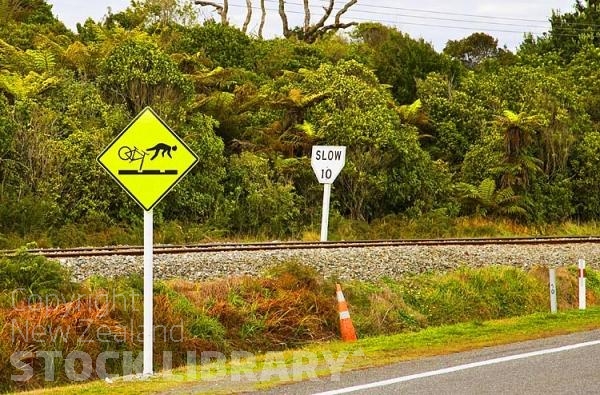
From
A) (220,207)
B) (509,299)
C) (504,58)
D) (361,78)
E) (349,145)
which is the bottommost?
(509,299)

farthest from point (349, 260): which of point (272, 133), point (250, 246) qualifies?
point (272, 133)

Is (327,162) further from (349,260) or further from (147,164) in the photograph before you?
(147,164)

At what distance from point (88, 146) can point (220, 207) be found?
12.2 ft

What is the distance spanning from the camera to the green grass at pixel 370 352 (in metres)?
9.46

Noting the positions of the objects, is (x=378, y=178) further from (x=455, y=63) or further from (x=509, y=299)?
(x=455, y=63)

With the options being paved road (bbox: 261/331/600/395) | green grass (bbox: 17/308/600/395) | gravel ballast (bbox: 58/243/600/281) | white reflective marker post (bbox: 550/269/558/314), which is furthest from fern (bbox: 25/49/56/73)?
paved road (bbox: 261/331/600/395)

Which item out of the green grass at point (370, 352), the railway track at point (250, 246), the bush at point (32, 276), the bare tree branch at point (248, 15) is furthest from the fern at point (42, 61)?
the bare tree branch at point (248, 15)

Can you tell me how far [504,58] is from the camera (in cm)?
5309

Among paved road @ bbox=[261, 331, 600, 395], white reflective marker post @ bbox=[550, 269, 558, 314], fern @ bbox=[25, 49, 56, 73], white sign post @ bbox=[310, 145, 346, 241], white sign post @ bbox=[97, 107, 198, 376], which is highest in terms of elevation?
fern @ bbox=[25, 49, 56, 73]

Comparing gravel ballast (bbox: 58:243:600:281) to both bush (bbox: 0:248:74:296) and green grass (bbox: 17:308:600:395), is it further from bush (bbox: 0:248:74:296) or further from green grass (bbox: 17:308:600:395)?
green grass (bbox: 17:308:600:395)

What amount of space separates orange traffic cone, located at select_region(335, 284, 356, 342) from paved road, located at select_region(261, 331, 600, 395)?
296 centimetres

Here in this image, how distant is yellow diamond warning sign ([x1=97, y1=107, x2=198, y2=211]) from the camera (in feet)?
34.5

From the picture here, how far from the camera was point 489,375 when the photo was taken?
9.32 m

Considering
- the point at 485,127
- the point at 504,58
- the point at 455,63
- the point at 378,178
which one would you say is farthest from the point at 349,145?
the point at 504,58
